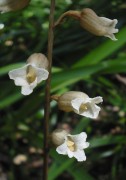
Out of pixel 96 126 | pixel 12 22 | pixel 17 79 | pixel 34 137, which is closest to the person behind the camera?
pixel 17 79

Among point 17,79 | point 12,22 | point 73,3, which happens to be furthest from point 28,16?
point 17,79

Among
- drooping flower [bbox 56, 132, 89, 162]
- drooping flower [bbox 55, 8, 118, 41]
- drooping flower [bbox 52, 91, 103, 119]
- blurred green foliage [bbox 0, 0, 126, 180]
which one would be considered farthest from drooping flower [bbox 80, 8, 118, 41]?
blurred green foliage [bbox 0, 0, 126, 180]

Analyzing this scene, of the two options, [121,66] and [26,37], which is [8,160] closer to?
[26,37]

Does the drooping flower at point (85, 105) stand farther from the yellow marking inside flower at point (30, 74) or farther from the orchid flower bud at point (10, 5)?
the orchid flower bud at point (10, 5)

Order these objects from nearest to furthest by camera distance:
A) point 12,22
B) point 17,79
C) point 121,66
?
point 17,79
point 121,66
point 12,22

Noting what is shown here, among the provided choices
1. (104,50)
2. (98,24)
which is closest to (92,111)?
(98,24)

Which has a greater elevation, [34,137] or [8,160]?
[34,137]

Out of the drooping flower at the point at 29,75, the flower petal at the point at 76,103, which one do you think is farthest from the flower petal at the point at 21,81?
the flower petal at the point at 76,103

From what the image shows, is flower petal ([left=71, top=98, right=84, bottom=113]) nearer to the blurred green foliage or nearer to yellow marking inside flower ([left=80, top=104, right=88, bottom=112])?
yellow marking inside flower ([left=80, top=104, right=88, bottom=112])

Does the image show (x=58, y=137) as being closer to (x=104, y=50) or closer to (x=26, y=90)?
(x=26, y=90)
